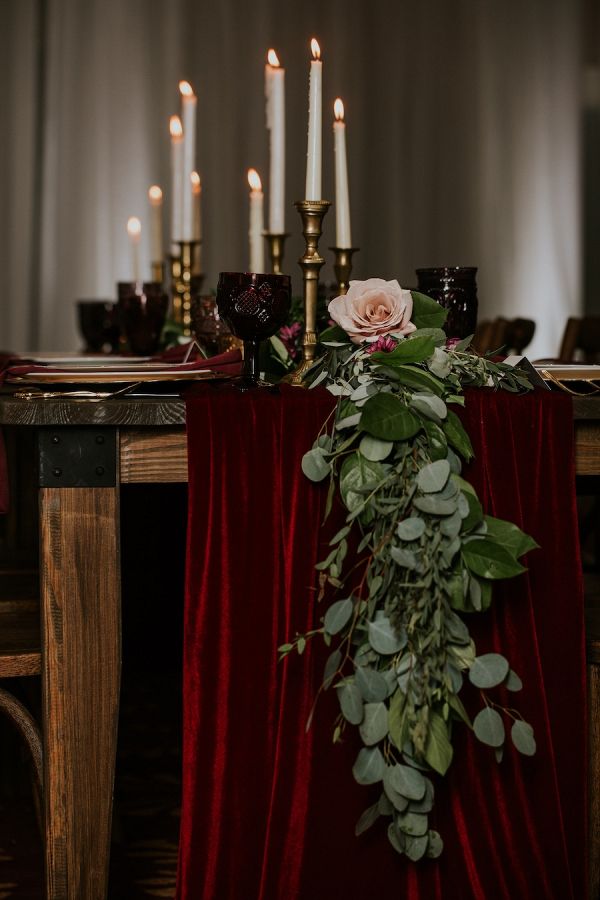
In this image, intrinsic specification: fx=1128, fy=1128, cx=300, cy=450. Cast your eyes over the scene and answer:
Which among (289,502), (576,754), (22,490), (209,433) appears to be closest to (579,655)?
(576,754)

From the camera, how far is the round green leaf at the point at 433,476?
116cm

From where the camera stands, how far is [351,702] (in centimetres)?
117

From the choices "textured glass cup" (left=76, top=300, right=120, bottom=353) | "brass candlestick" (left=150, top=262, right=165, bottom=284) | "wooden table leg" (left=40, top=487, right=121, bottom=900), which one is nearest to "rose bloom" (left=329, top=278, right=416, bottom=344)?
"wooden table leg" (left=40, top=487, right=121, bottom=900)

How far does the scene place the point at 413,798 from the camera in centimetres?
117

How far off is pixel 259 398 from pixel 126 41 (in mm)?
4424

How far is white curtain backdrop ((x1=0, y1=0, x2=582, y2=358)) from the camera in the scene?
5066 millimetres

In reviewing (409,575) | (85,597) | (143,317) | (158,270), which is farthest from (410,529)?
(158,270)

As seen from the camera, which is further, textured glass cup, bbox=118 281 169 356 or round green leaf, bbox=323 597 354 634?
textured glass cup, bbox=118 281 169 356

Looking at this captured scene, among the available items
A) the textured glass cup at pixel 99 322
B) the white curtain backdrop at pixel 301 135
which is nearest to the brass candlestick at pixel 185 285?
the textured glass cup at pixel 99 322

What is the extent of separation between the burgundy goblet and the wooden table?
0.13 meters

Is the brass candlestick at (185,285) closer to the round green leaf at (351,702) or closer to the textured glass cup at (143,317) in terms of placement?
the textured glass cup at (143,317)

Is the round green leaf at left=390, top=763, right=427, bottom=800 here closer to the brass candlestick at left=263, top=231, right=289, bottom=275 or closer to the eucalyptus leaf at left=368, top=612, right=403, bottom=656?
the eucalyptus leaf at left=368, top=612, right=403, bottom=656

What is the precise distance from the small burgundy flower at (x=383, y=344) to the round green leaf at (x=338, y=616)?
0.27 metres

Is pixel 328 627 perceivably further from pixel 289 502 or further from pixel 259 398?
pixel 259 398
